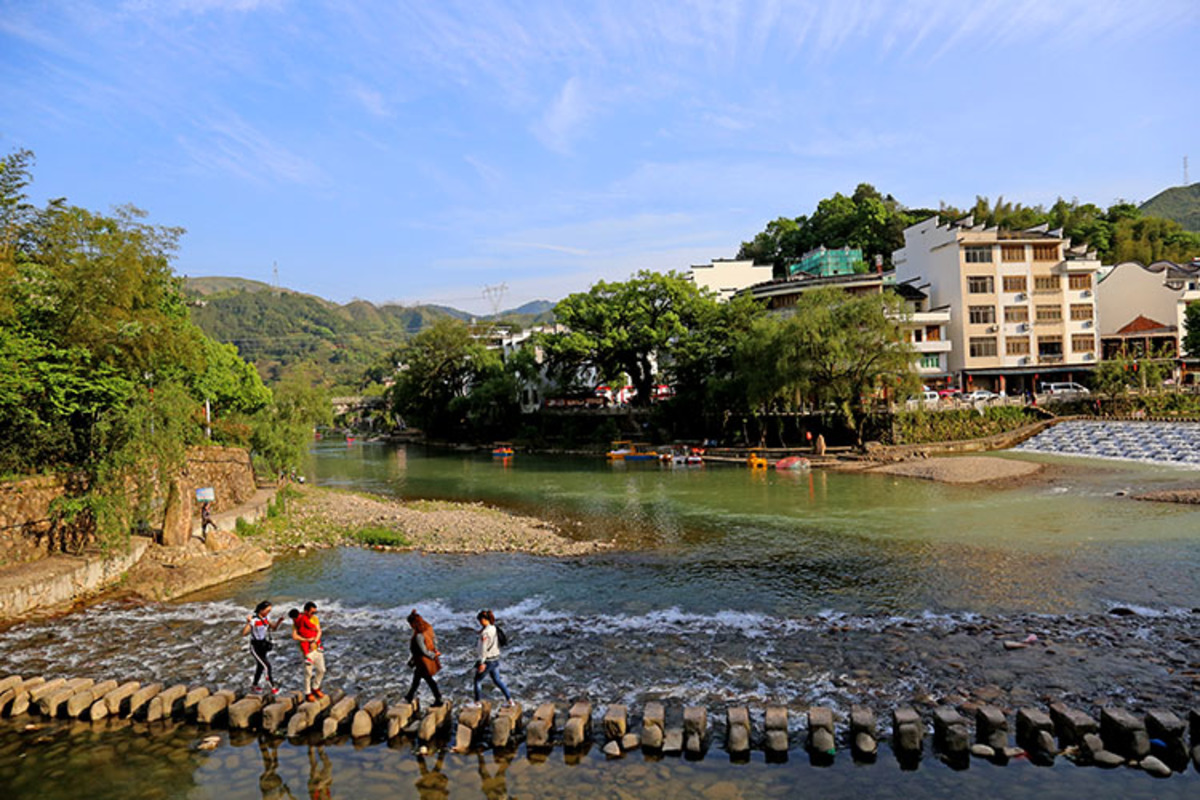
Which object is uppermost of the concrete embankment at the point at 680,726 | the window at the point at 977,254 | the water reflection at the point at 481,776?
the window at the point at 977,254

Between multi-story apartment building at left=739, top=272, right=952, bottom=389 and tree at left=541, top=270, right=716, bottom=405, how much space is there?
25.1ft

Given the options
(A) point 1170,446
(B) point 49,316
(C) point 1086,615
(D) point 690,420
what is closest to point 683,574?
(C) point 1086,615

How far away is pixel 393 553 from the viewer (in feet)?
90.7

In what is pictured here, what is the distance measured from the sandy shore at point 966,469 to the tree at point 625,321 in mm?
25916

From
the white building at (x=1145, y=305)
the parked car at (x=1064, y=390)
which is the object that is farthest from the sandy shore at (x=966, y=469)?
the white building at (x=1145, y=305)

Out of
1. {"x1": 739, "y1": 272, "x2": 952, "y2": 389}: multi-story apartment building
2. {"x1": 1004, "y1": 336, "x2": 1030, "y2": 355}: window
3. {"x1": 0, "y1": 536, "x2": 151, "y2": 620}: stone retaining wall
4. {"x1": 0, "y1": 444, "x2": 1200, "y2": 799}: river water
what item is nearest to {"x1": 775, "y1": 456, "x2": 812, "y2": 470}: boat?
{"x1": 0, "y1": 444, "x2": 1200, "y2": 799}: river water

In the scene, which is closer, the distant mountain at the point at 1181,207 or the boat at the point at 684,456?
the boat at the point at 684,456

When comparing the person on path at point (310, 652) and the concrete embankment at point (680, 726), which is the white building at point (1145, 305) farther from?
the person on path at point (310, 652)

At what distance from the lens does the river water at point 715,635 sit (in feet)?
35.4

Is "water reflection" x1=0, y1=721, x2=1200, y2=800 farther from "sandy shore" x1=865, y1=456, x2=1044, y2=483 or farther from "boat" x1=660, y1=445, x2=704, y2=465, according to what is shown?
"boat" x1=660, y1=445, x2=704, y2=465

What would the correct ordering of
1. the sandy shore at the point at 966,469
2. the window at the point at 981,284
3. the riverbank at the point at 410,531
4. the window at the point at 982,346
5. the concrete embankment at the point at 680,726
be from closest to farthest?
the concrete embankment at the point at 680,726 < the riverbank at the point at 410,531 < the sandy shore at the point at 966,469 < the window at the point at 981,284 < the window at the point at 982,346

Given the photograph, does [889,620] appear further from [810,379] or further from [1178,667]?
[810,379]

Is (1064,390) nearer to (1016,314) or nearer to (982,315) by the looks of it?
(1016,314)

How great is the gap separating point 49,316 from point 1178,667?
30631 mm
